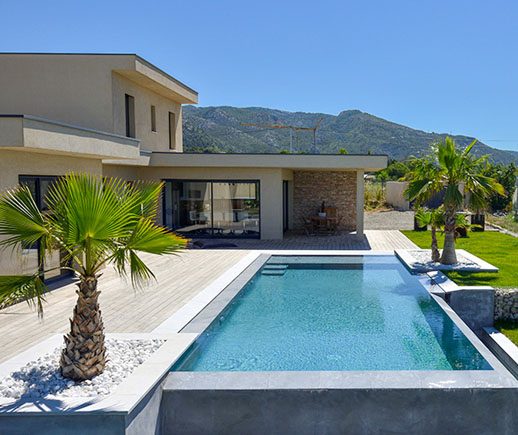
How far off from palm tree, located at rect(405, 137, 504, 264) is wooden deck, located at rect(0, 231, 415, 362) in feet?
17.5

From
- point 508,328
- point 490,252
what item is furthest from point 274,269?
point 490,252

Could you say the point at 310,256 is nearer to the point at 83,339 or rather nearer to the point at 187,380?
the point at 187,380

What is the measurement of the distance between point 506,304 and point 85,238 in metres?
8.24

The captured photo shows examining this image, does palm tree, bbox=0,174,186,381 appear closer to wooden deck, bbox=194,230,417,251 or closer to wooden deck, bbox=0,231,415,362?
wooden deck, bbox=0,231,415,362

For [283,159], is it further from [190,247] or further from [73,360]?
[73,360]

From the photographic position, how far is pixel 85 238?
16.5 feet

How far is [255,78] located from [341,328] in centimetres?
6880

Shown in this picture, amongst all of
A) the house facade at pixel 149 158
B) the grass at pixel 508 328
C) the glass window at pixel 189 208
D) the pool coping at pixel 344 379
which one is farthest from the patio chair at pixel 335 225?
the pool coping at pixel 344 379

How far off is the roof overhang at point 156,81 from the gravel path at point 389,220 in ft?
32.7

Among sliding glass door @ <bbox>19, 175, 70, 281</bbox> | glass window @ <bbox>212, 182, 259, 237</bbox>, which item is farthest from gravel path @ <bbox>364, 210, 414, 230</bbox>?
sliding glass door @ <bbox>19, 175, 70, 281</bbox>

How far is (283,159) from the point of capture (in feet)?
58.3

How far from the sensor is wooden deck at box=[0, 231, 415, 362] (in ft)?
25.4

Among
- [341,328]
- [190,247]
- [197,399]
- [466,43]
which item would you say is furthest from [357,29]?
[197,399]

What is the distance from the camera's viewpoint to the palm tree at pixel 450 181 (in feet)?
Result: 38.2
